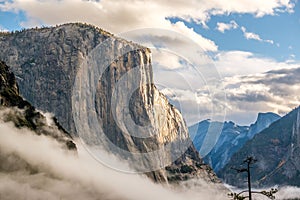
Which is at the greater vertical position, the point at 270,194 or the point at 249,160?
the point at 249,160

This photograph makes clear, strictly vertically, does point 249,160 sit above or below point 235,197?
above
